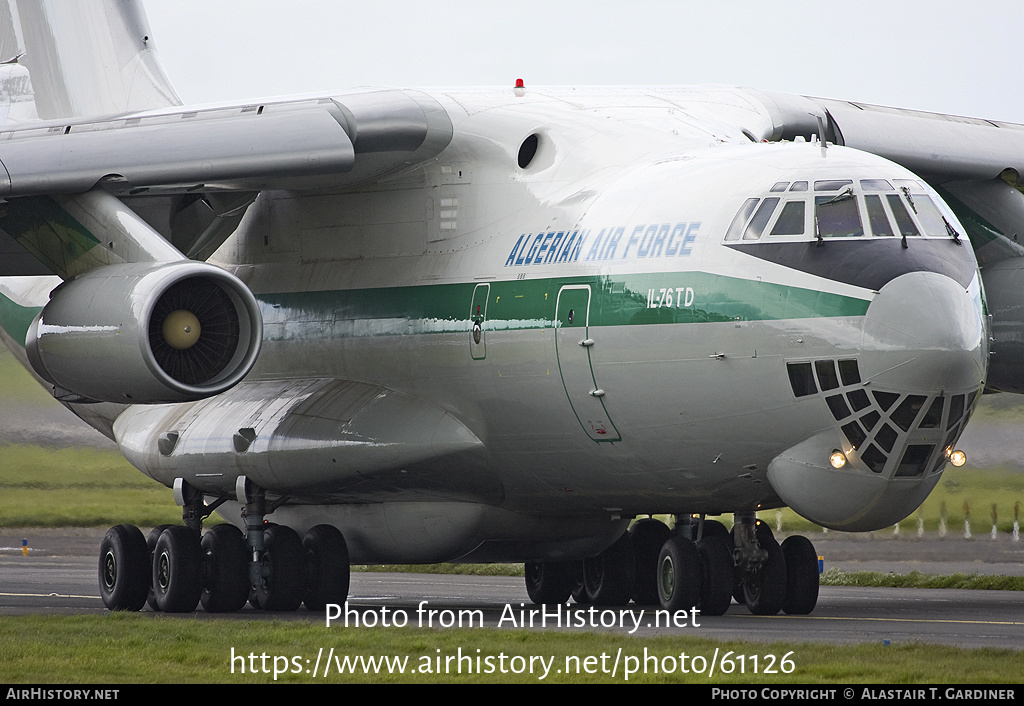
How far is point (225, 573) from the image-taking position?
607 inches

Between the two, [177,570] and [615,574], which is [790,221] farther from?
[177,570]

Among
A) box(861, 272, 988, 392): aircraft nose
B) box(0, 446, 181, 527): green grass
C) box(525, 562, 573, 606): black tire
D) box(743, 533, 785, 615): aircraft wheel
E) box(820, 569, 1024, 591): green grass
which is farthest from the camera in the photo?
box(0, 446, 181, 527): green grass

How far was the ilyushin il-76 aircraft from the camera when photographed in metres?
12.0

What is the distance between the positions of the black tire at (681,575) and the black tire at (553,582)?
3.27m

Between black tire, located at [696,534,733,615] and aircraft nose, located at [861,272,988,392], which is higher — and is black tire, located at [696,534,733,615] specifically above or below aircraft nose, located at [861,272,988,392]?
below

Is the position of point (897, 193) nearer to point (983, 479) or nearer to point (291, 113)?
point (291, 113)

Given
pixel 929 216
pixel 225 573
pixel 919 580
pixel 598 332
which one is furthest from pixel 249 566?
pixel 919 580

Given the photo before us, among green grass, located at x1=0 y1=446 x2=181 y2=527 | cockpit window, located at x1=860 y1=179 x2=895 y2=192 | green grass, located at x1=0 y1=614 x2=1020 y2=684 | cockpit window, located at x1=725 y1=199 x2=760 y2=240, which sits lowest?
green grass, located at x1=0 y1=446 x2=181 y2=527

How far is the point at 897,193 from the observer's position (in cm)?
1237

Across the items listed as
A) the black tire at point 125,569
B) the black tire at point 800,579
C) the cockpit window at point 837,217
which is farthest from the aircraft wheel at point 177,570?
the cockpit window at point 837,217

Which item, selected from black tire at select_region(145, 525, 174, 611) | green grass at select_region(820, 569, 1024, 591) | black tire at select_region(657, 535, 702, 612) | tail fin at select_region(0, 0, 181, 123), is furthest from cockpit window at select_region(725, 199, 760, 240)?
tail fin at select_region(0, 0, 181, 123)

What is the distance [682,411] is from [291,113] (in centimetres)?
436

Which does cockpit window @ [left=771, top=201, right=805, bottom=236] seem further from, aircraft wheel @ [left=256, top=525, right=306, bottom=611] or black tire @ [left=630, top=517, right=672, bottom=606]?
aircraft wheel @ [left=256, top=525, right=306, bottom=611]

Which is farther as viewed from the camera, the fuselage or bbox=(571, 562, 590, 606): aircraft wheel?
bbox=(571, 562, 590, 606): aircraft wheel
